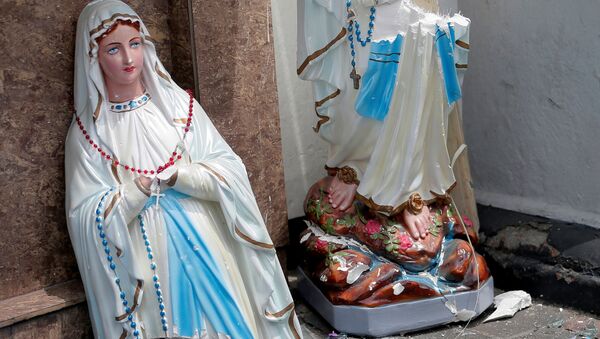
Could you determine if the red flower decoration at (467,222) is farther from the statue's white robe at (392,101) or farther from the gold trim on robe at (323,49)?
the gold trim on robe at (323,49)

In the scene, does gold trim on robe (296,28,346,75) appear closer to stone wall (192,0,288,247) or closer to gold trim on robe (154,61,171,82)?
stone wall (192,0,288,247)

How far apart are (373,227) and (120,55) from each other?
1474 millimetres

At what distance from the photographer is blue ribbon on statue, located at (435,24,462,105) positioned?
419 centimetres

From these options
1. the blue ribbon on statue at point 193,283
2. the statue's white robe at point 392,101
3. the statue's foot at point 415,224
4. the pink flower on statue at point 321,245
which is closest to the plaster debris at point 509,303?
the statue's foot at point 415,224

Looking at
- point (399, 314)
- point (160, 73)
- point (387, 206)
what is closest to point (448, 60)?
point (387, 206)

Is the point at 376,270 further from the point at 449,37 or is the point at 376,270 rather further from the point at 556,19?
the point at 556,19

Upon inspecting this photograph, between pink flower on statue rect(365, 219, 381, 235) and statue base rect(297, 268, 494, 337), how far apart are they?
358 mm

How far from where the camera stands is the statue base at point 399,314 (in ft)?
13.9

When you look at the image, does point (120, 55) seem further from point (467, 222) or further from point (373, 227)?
point (467, 222)

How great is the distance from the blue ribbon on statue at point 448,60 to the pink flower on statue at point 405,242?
2.15 ft

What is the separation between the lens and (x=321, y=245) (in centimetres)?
444

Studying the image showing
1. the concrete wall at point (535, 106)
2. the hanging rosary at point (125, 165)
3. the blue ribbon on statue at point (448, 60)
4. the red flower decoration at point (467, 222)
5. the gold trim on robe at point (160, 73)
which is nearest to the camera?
the hanging rosary at point (125, 165)

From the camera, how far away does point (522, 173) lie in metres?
5.23

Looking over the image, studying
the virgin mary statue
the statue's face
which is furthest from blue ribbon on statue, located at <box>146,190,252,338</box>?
the statue's face
